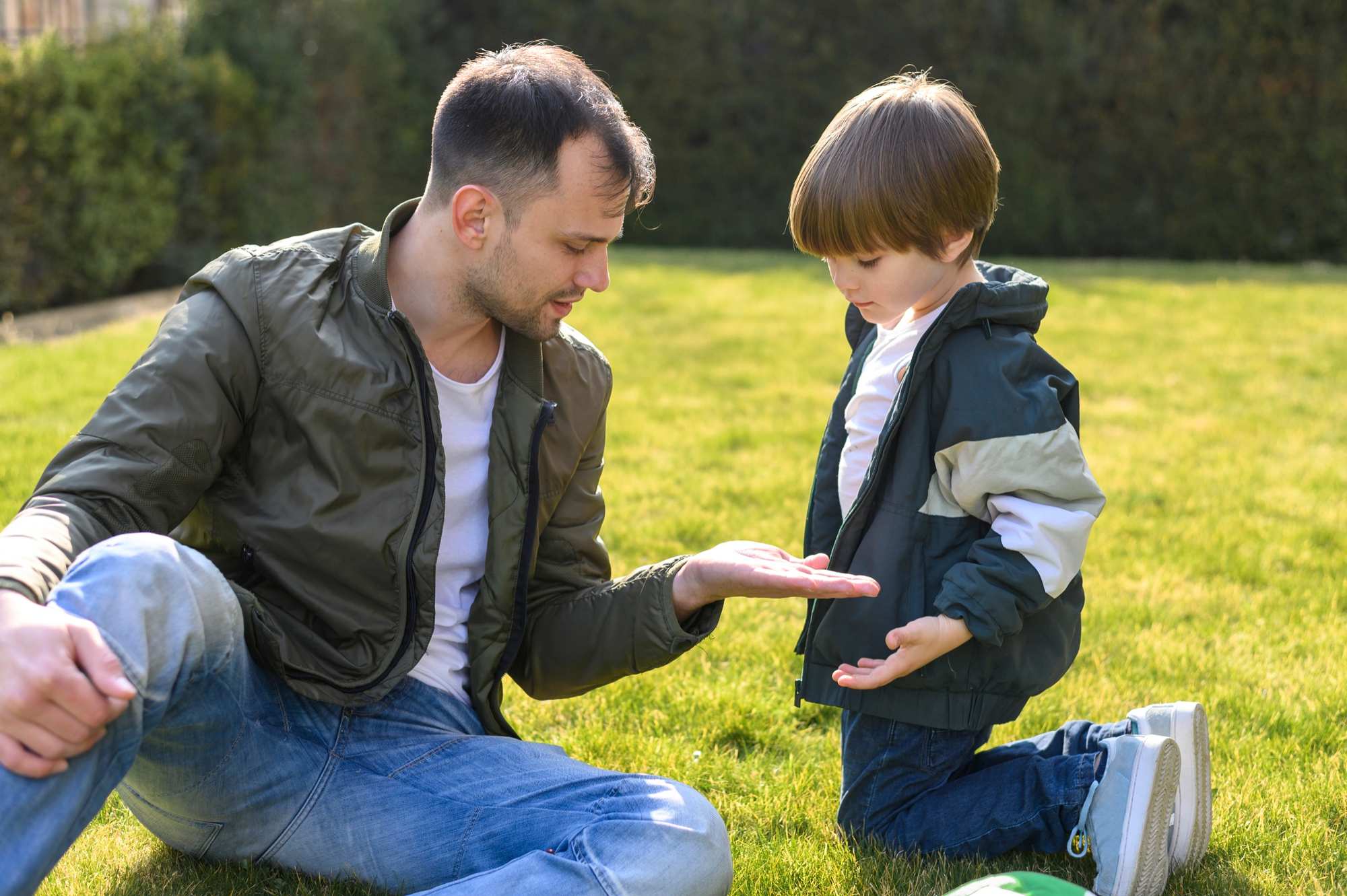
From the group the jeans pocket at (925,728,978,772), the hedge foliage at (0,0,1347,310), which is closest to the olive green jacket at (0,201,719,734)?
the jeans pocket at (925,728,978,772)

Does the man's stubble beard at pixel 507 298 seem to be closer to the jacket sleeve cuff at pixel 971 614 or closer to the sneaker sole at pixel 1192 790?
the jacket sleeve cuff at pixel 971 614

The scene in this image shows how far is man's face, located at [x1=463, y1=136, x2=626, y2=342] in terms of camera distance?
8.04 ft

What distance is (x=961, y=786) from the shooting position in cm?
259

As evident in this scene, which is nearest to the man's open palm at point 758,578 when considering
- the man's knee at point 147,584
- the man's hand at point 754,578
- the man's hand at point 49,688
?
the man's hand at point 754,578

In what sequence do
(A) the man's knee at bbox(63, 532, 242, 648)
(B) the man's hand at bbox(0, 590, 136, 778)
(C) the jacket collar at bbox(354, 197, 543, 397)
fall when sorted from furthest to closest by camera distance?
(C) the jacket collar at bbox(354, 197, 543, 397)
(A) the man's knee at bbox(63, 532, 242, 648)
(B) the man's hand at bbox(0, 590, 136, 778)

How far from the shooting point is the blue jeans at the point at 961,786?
8.20ft

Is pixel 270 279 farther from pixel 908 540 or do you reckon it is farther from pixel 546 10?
pixel 546 10

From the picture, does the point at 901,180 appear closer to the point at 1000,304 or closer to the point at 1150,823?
the point at 1000,304

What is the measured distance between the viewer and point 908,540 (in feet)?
8.19

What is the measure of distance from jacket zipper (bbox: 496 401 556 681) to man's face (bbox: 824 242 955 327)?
64 cm

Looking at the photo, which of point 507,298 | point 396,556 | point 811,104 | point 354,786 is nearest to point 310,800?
point 354,786

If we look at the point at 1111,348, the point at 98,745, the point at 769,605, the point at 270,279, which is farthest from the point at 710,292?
the point at 98,745

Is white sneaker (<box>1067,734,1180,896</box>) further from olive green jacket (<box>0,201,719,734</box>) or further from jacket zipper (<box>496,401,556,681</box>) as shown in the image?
jacket zipper (<box>496,401,556,681</box>)

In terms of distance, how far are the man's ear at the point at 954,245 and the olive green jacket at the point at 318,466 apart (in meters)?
0.82
